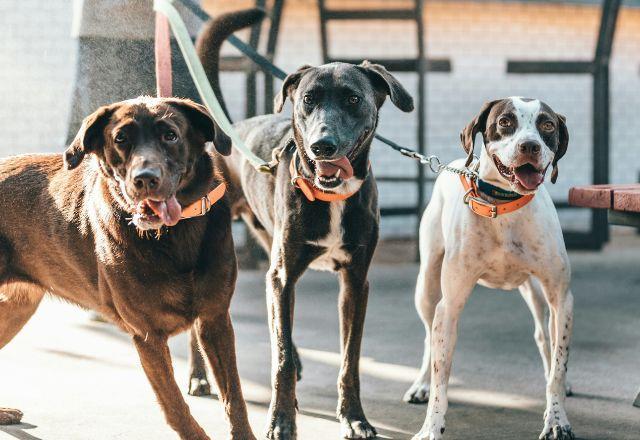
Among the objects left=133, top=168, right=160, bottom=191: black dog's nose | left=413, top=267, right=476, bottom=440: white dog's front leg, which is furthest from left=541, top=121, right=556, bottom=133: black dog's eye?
left=133, top=168, right=160, bottom=191: black dog's nose

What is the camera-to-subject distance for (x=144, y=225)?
8.23ft

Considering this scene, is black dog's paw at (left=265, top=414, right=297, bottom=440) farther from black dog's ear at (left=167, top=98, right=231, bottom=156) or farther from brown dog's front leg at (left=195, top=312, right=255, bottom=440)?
black dog's ear at (left=167, top=98, right=231, bottom=156)

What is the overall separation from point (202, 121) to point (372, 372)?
1729 mm

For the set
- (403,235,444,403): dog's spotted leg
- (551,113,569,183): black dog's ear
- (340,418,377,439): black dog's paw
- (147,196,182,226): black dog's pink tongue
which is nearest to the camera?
(147,196,182,226): black dog's pink tongue

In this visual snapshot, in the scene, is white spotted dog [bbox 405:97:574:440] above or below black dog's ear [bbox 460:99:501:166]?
below

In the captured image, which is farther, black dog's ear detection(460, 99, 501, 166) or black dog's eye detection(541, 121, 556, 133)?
black dog's ear detection(460, 99, 501, 166)

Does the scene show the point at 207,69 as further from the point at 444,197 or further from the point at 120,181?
the point at 120,181

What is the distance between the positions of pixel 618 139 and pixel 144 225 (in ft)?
23.1

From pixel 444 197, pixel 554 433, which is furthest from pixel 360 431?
pixel 444 197

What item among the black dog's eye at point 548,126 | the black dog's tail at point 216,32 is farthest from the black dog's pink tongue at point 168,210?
the black dog's tail at point 216,32

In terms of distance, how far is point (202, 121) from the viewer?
104 inches

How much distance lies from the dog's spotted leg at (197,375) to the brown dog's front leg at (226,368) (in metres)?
0.87

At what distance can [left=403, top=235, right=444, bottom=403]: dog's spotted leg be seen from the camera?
138 inches

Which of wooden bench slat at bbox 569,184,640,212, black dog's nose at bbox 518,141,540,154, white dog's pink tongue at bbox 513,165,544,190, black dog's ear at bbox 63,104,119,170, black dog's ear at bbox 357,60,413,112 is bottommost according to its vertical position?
wooden bench slat at bbox 569,184,640,212
